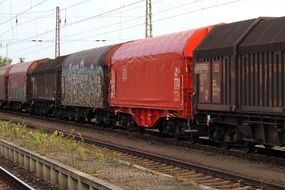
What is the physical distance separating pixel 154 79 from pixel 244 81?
508 cm

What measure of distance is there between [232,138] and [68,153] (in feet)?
16.2

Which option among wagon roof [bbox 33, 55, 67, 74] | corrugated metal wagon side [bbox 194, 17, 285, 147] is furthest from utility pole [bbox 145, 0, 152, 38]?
corrugated metal wagon side [bbox 194, 17, 285, 147]

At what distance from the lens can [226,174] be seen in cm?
1052

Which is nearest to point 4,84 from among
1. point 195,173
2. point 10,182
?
point 10,182

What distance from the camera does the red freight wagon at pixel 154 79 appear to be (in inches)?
641

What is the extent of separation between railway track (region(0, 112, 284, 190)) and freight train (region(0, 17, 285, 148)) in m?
2.29

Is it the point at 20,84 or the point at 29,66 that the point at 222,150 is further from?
the point at 20,84

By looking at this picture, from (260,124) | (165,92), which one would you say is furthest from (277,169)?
(165,92)

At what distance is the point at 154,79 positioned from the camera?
18.0 metres

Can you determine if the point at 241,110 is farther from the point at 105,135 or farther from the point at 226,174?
the point at 105,135

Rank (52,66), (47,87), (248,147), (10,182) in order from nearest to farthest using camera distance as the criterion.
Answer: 1. (10,182)
2. (248,147)
3. (52,66)
4. (47,87)

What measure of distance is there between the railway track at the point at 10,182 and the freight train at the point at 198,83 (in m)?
6.00

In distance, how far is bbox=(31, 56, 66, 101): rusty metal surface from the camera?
30539mm

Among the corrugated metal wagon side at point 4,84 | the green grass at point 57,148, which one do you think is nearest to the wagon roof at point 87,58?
the green grass at point 57,148
